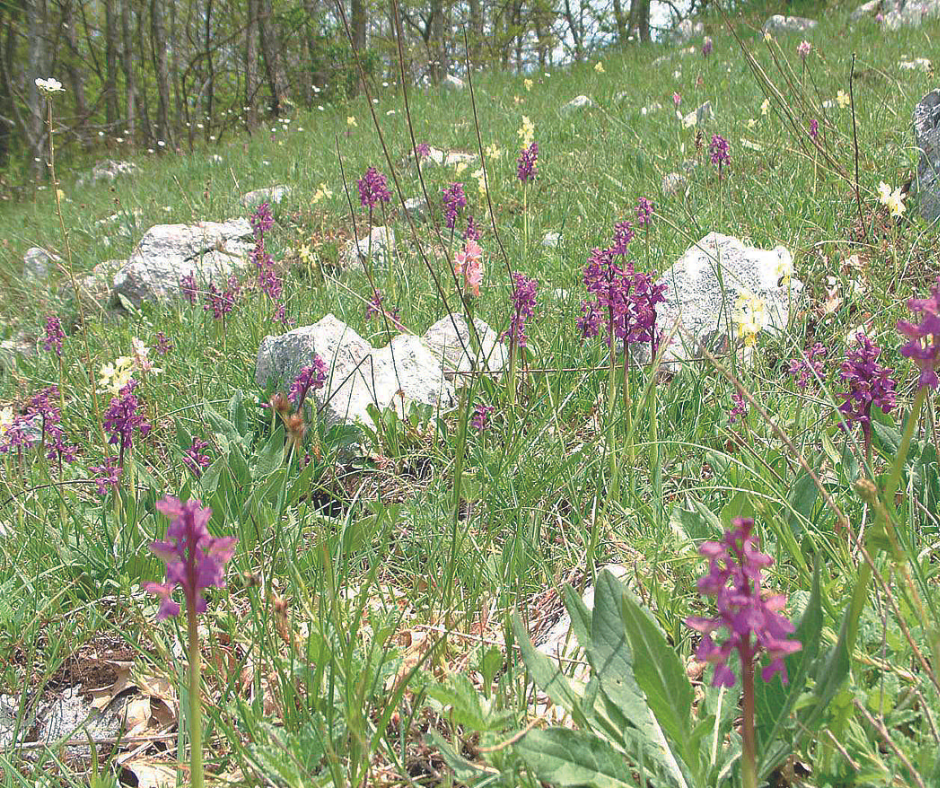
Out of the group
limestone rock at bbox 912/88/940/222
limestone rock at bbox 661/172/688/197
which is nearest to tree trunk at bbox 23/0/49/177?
limestone rock at bbox 661/172/688/197

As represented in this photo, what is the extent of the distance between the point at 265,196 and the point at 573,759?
6819 mm

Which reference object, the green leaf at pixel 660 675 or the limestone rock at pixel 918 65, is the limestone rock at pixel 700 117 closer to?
the limestone rock at pixel 918 65

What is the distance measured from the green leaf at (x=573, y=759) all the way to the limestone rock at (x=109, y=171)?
12.3 metres

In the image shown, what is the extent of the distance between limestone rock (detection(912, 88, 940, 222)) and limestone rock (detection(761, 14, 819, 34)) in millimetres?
10434

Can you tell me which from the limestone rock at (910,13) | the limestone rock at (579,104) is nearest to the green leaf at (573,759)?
the limestone rock at (579,104)

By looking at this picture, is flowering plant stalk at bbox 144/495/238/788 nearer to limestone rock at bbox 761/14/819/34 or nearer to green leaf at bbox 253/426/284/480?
green leaf at bbox 253/426/284/480

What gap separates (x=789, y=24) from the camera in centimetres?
1338

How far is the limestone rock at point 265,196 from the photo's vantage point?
6.93 m

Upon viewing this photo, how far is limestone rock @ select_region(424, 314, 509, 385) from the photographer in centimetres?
290

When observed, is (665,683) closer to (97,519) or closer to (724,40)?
(97,519)

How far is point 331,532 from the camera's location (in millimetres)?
1972

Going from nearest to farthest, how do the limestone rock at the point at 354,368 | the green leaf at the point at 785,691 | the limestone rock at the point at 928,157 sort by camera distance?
the green leaf at the point at 785,691
the limestone rock at the point at 354,368
the limestone rock at the point at 928,157

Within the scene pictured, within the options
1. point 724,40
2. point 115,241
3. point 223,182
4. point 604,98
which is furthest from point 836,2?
point 115,241

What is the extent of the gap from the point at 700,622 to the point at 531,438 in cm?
150
